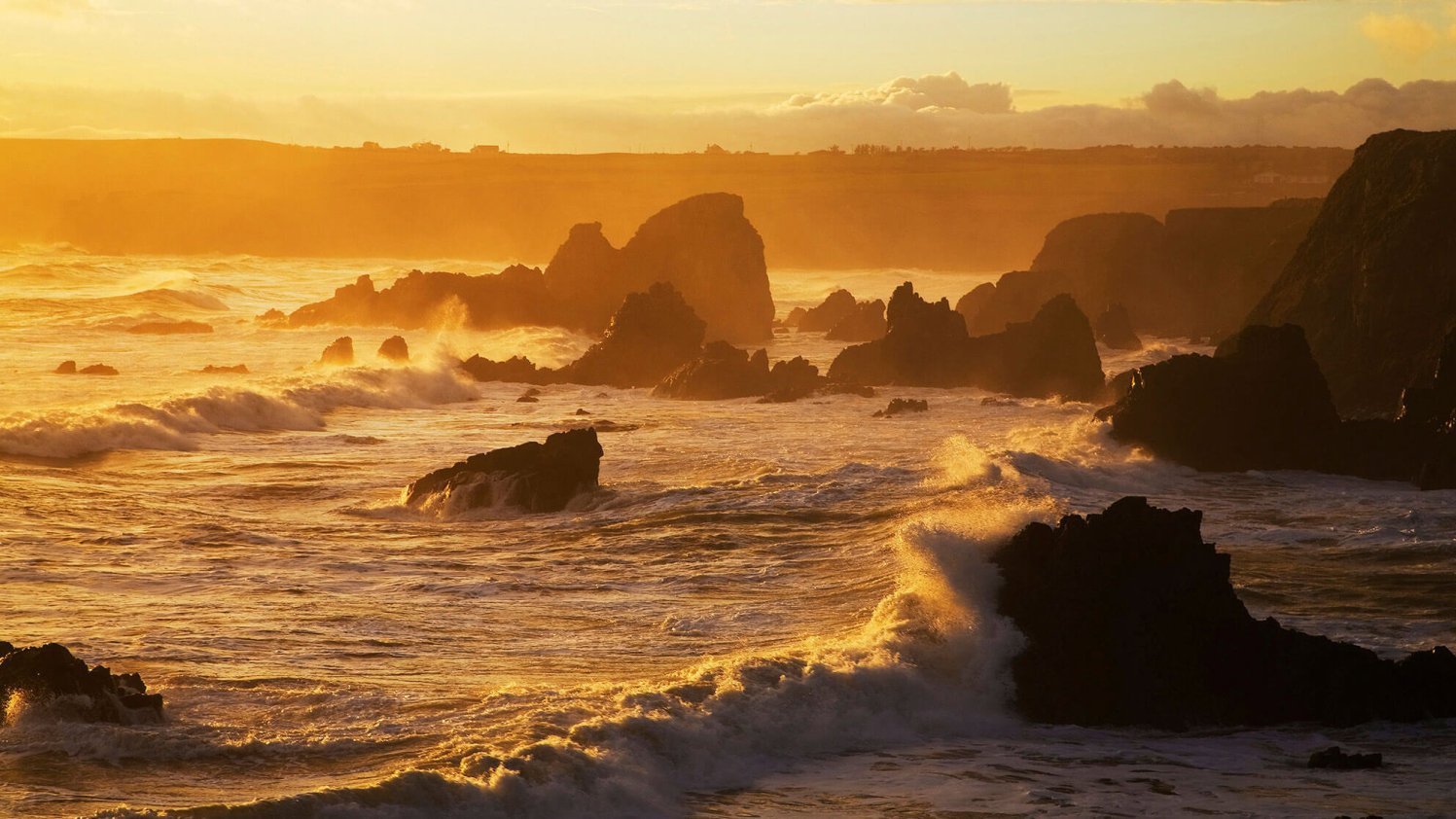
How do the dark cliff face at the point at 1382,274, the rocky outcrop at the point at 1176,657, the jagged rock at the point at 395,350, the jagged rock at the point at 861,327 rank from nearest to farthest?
the rocky outcrop at the point at 1176,657 → the dark cliff face at the point at 1382,274 → the jagged rock at the point at 395,350 → the jagged rock at the point at 861,327

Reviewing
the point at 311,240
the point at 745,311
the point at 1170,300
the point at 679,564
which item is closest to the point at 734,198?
the point at 745,311

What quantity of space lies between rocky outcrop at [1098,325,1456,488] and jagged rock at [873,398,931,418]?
34.9 feet

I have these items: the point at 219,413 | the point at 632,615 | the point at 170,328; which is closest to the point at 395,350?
the point at 219,413

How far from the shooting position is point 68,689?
13.5 meters

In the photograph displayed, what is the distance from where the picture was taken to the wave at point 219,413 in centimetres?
3312

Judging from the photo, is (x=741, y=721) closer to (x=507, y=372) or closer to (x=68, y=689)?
(x=68, y=689)

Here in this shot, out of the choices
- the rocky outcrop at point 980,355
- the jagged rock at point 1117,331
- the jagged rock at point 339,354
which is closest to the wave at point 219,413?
the jagged rock at point 339,354

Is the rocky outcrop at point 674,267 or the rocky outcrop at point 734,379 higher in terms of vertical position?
the rocky outcrop at point 674,267

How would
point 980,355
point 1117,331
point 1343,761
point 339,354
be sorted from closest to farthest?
point 1343,761, point 980,355, point 339,354, point 1117,331

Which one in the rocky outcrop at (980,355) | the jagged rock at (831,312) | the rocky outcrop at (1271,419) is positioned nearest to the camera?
the rocky outcrop at (1271,419)

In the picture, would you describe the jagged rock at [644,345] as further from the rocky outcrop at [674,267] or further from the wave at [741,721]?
the wave at [741,721]

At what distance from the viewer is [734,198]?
7269cm

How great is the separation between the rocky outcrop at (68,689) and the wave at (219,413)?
20112 mm

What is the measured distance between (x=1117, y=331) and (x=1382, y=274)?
26.8 meters
